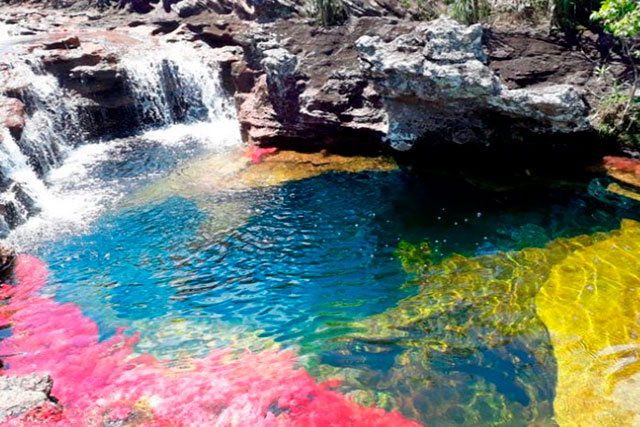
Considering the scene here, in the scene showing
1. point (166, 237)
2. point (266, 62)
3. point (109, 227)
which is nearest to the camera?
point (166, 237)

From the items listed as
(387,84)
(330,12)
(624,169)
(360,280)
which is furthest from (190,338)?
(330,12)

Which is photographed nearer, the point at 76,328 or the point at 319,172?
the point at 76,328

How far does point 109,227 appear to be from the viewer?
34.3ft

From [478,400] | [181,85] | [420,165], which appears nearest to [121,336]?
[478,400]

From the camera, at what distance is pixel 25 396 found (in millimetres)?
5039

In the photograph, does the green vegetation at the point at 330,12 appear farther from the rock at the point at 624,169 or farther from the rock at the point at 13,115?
the rock at the point at 13,115

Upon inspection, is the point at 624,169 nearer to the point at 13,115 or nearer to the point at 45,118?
the point at 13,115

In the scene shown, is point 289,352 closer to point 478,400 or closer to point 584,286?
point 478,400

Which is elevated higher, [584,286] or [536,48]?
[536,48]

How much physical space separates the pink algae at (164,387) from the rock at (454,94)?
7.15 metres

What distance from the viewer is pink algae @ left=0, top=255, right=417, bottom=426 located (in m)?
5.25

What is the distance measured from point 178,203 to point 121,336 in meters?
4.95

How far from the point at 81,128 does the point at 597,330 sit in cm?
1683

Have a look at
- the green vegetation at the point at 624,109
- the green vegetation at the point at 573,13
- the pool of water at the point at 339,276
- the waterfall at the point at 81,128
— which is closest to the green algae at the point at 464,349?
the pool of water at the point at 339,276
